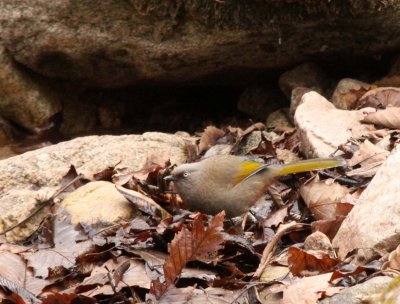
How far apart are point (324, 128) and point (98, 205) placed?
6.40 feet

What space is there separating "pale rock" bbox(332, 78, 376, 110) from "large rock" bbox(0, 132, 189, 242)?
155 cm

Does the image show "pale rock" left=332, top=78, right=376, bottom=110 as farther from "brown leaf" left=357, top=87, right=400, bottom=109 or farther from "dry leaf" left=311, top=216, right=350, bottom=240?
"dry leaf" left=311, top=216, right=350, bottom=240

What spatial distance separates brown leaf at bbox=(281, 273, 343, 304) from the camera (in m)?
3.43

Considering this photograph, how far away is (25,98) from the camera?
849 centimetres

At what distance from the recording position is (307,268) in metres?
3.87

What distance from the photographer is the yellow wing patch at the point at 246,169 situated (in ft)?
17.2

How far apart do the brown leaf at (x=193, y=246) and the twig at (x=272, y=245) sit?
251mm

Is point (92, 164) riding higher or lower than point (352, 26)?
lower

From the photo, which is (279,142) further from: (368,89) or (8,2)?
(8,2)

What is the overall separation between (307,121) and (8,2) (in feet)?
11.4

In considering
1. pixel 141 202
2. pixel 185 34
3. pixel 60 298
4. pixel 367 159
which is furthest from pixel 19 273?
pixel 185 34

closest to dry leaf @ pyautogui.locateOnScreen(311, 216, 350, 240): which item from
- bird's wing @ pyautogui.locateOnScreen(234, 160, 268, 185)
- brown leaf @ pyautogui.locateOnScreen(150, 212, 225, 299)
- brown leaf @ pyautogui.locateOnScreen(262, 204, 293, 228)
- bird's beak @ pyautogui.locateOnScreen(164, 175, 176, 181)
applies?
brown leaf @ pyautogui.locateOnScreen(262, 204, 293, 228)

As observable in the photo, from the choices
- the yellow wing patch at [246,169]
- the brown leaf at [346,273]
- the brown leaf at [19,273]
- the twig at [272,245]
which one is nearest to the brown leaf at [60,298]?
the brown leaf at [19,273]

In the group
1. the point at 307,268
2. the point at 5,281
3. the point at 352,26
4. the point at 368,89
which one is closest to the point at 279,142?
the point at 368,89
